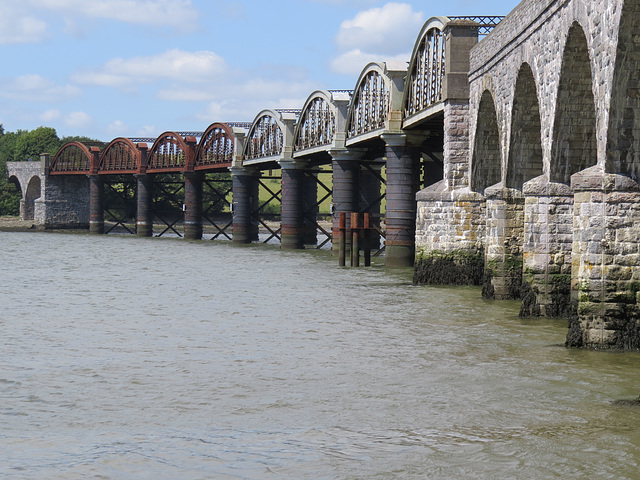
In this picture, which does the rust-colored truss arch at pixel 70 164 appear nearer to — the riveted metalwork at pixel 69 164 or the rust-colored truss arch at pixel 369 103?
the riveted metalwork at pixel 69 164

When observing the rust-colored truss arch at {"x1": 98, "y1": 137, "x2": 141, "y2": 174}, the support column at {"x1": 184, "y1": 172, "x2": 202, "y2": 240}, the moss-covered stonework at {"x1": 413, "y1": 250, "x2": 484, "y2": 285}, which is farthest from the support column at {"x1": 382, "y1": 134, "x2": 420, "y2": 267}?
the rust-colored truss arch at {"x1": 98, "y1": 137, "x2": 141, "y2": 174}

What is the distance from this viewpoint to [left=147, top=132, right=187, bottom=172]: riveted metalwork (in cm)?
8406

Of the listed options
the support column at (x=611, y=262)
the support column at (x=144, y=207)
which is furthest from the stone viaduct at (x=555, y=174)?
the support column at (x=144, y=207)

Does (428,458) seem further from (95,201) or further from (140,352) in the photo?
(95,201)

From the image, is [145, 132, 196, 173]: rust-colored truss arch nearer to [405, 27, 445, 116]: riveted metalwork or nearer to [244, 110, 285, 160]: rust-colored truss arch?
[244, 110, 285, 160]: rust-colored truss arch

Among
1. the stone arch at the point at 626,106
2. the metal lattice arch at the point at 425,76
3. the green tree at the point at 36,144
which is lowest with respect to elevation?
the stone arch at the point at 626,106

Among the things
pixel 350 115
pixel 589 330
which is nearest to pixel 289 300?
pixel 589 330

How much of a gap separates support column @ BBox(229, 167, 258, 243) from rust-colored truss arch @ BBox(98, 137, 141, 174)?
21.0 metres

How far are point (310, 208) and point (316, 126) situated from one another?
223 inches

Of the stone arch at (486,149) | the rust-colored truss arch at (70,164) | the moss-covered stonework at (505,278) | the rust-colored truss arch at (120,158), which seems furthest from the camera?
the rust-colored truss arch at (70,164)

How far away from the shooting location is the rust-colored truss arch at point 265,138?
63.8 meters

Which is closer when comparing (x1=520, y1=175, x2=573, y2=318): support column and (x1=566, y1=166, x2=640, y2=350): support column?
(x1=566, y1=166, x2=640, y2=350): support column

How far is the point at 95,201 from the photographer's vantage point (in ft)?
307

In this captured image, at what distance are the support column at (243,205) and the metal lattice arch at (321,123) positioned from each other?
8.14 metres
